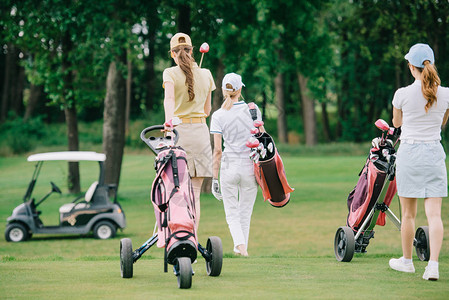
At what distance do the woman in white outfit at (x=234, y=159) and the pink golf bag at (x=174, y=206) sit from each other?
2.32 metres

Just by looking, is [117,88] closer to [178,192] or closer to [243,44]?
[243,44]

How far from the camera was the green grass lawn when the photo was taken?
5.58 metres

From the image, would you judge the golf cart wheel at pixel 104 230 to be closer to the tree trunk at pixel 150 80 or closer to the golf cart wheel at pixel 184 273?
the golf cart wheel at pixel 184 273

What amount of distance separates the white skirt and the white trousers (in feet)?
8.39

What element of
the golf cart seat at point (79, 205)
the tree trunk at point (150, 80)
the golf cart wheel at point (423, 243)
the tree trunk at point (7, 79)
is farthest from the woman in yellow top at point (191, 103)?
the tree trunk at point (150, 80)

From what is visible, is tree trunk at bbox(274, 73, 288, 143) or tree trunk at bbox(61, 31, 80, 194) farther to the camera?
tree trunk at bbox(274, 73, 288, 143)

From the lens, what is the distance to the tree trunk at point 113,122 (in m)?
20.1

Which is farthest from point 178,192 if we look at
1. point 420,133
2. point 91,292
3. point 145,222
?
point 145,222

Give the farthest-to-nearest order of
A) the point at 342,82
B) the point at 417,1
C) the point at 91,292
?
1. the point at 342,82
2. the point at 417,1
3. the point at 91,292

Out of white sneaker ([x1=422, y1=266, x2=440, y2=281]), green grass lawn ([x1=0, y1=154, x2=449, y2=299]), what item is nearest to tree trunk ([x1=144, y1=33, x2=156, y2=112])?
green grass lawn ([x1=0, y1=154, x2=449, y2=299])

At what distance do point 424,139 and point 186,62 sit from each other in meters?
2.34

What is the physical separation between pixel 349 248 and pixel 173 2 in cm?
1211

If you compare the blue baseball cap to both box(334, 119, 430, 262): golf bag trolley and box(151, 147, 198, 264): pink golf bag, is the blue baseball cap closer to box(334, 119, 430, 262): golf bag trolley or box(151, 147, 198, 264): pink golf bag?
box(334, 119, 430, 262): golf bag trolley

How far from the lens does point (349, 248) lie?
735 centimetres
